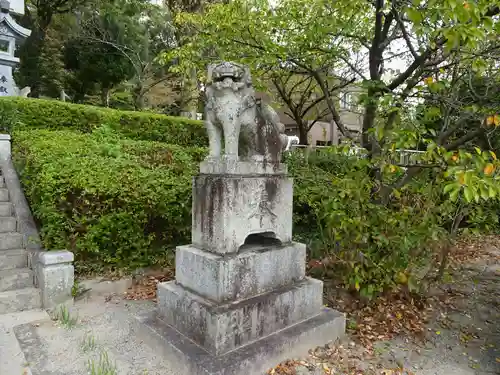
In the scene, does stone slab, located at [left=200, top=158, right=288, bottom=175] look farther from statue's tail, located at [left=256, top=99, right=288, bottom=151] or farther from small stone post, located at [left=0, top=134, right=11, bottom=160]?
small stone post, located at [left=0, top=134, right=11, bottom=160]

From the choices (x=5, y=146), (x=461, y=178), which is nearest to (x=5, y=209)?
(x=5, y=146)

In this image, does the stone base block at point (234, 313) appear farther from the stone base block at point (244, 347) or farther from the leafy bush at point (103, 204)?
the leafy bush at point (103, 204)

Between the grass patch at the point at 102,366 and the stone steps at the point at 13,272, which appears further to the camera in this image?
the stone steps at the point at 13,272

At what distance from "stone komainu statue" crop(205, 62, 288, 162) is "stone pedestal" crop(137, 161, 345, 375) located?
0.56ft

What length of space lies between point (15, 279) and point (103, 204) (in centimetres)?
133

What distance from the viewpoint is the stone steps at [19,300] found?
3.78 metres

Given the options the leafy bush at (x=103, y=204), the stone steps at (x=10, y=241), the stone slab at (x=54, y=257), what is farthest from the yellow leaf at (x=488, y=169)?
the stone steps at (x=10, y=241)

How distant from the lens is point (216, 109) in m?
3.06

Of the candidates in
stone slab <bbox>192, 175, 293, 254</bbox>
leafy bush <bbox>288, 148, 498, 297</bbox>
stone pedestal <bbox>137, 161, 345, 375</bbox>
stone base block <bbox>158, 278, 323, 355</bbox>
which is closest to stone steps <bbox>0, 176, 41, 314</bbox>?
stone pedestal <bbox>137, 161, 345, 375</bbox>

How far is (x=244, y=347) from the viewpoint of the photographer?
9.30 ft

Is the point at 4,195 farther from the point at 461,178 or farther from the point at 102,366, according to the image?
the point at 461,178

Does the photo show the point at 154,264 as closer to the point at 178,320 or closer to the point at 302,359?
the point at 178,320

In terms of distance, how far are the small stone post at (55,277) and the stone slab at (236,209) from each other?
1788 mm

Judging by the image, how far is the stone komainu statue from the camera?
3023 millimetres
